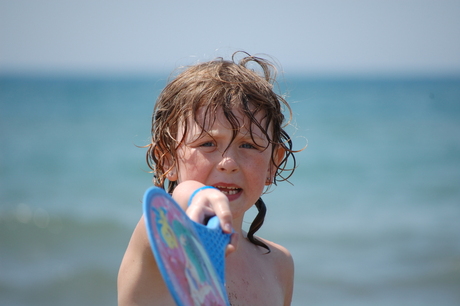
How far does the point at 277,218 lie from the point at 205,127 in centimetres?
587

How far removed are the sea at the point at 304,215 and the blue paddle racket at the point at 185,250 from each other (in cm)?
100

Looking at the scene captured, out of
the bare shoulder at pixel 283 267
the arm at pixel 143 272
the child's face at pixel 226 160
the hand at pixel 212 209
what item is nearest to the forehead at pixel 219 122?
the child's face at pixel 226 160

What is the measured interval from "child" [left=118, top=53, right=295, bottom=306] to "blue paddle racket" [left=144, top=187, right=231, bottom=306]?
25 cm

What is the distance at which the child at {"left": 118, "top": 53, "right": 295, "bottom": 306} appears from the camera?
1.62 metres

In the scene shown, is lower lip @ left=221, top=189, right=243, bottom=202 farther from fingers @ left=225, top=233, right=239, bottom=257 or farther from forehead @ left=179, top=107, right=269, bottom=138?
fingers @ left=225, top=233, right=239, bottom=257

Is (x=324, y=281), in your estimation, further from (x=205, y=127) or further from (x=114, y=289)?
(x=205, y=127)

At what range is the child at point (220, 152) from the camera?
162 cm

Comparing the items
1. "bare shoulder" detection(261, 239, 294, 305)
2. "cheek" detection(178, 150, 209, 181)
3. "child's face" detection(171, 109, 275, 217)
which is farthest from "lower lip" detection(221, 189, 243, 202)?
"bare shoulder" detection(261, 239, 294, 305)

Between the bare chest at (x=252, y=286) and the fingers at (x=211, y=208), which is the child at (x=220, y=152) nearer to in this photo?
the bare chest at (x=252, y=286)

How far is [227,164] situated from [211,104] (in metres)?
0.23

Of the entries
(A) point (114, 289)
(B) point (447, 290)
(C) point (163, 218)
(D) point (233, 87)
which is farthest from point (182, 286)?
(B) point (447, 290)

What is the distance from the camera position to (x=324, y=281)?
571 cm

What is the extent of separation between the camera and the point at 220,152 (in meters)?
1.83

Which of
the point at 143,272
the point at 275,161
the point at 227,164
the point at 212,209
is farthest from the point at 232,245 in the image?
the point at 275,161
